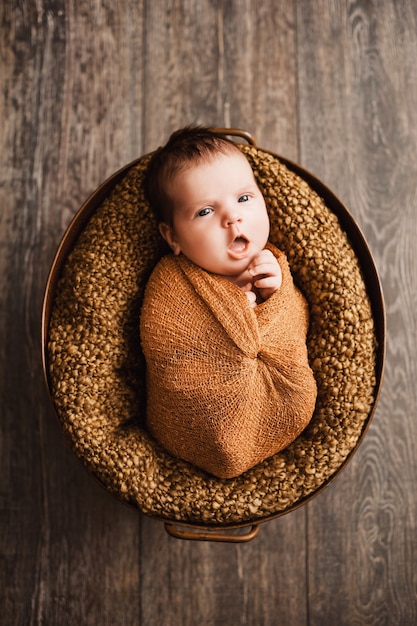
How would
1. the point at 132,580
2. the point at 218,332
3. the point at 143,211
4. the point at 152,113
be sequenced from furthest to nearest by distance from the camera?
1. the point at 152,113
2. the point at 132,580
3. the point at 143,211
4. the point at 218,332

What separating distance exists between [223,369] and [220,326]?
0.07 m

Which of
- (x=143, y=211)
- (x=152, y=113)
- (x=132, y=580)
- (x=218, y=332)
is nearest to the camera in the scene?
(x=218, y=332)

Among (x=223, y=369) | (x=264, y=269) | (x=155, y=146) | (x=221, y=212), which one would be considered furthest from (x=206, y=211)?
(x=155, y=146)

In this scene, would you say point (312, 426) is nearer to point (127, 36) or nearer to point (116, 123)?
point (116, 123)

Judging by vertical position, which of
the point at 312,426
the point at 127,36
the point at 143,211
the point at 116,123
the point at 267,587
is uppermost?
the point at 127,36

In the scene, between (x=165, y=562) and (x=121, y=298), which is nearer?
(x=121, y=298)

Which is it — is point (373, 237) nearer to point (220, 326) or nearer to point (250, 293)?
point (250, 293)

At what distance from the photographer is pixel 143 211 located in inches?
43.8

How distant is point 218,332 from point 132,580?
0.61 m

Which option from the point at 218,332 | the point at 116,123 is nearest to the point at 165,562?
the point at 218,332

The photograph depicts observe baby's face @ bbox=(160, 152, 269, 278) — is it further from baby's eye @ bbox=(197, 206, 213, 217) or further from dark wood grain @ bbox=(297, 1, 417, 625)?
dark wood grain @ bbox=(297, 1, 417, 625)

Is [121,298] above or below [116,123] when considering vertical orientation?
below

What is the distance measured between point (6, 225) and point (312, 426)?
2.59 ft

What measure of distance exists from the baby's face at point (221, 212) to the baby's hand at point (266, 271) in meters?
0.01
